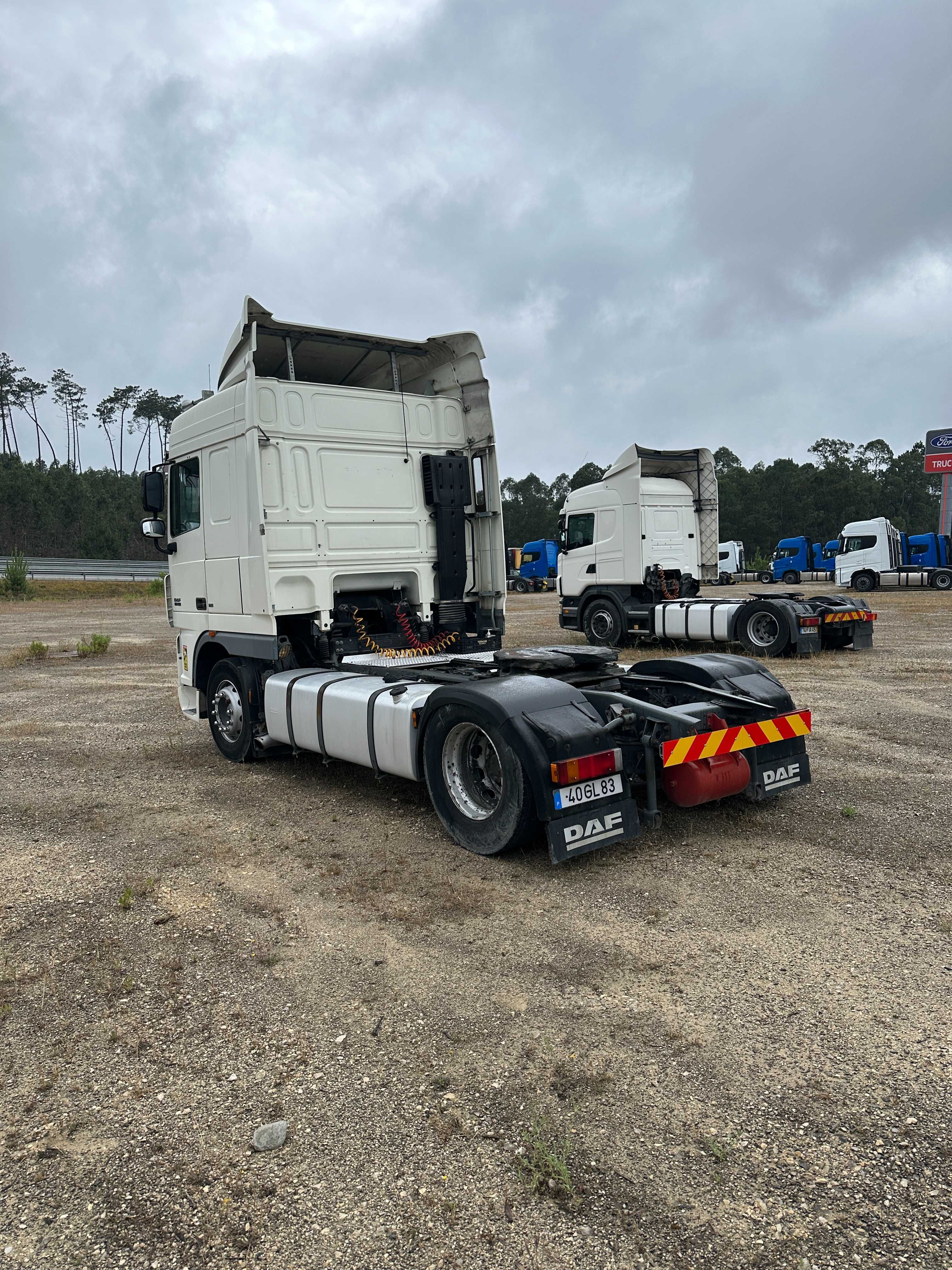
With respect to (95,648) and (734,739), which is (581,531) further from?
(734,739)

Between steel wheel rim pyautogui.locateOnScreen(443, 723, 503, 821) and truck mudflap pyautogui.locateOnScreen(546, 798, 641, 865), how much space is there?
0.60m

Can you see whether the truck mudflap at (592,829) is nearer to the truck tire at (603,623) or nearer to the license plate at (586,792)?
the license plate at (586,792)

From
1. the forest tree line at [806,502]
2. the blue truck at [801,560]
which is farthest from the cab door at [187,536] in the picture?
the forest tree line at [806,502]

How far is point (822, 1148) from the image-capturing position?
7.84ft

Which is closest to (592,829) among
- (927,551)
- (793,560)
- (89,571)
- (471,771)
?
(471,771)

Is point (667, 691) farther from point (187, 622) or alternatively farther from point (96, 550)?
point (96, 550)

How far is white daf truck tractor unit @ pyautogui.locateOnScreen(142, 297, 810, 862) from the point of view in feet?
15.1

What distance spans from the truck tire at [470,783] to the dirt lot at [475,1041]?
Answer: 17cm

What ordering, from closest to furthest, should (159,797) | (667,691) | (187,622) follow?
1. (667,691)
2. (159,797)
3. (187,622)

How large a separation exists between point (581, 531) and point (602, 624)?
1.78 meters

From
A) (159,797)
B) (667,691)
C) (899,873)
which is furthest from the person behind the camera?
(159,797)

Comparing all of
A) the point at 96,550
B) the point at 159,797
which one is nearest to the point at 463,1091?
the point at 159,797

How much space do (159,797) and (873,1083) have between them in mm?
5118

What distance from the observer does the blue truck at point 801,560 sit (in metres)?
44.2
